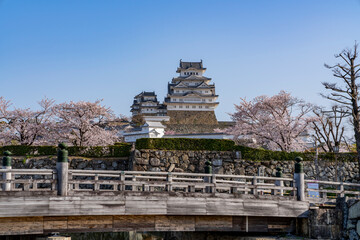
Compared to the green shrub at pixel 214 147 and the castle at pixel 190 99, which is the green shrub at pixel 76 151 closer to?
the green shrub at pixel 214 147

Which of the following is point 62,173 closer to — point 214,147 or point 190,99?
point 214,147

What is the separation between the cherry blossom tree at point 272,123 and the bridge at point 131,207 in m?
18.3

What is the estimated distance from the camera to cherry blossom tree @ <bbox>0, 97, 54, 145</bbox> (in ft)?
119

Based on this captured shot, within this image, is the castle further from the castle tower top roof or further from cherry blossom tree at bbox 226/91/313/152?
cherry blossom tree at bbox 226/91/313/152

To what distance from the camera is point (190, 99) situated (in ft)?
236

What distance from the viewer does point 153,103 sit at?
80500mm

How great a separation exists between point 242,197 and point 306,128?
908 inches

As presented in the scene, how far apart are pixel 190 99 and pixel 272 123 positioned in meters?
37.8

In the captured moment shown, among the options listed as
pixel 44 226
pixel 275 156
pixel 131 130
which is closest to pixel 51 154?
pixel 275 156

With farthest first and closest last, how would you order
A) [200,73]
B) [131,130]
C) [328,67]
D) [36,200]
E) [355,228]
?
[200,73] < [131,130] < [328,67] < [355,228] < [36,200]

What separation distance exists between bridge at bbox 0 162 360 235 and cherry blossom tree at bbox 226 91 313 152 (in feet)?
59.9

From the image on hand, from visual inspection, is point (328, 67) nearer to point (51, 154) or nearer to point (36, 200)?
point (36, 200)

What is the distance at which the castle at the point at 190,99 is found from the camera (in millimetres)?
70062

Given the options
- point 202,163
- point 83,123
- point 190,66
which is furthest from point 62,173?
point 190,66
